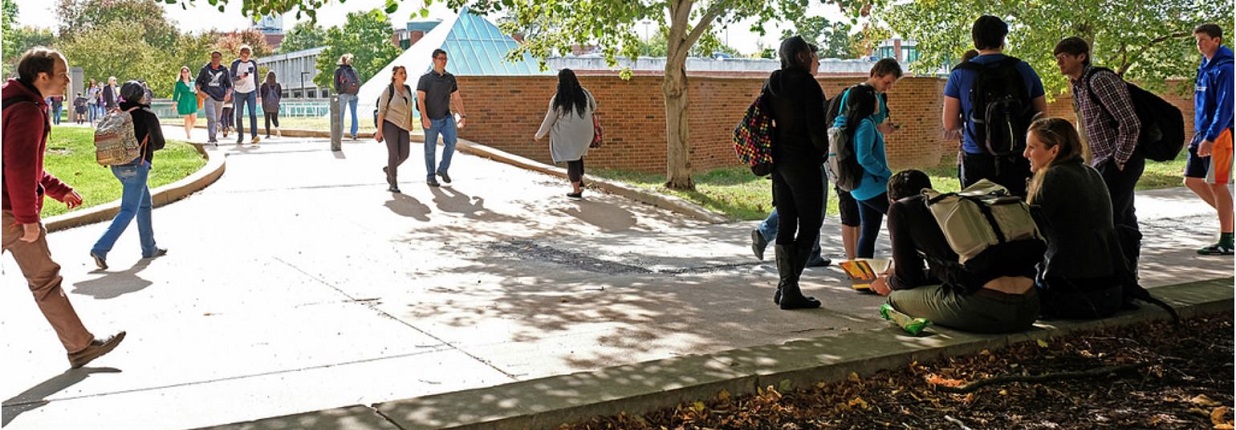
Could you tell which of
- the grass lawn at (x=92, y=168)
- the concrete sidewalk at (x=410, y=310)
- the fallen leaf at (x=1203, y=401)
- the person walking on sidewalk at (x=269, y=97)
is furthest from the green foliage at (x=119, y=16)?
the fallen leaf at (x=1203, y=401)

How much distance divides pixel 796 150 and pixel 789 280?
2.53ft

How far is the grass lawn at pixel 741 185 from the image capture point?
15164mm

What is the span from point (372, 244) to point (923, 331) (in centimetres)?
Answer: 633

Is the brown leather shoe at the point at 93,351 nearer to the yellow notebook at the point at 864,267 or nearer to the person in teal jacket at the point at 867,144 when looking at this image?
the yellow notebook at the point at 864,267

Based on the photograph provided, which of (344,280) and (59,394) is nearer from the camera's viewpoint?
(59,394)

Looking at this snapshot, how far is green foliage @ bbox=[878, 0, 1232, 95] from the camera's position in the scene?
77.2 ft

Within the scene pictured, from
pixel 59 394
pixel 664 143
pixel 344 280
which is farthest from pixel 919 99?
pixel 59 394

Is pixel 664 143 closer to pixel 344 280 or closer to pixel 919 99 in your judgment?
A: pixel 919 99

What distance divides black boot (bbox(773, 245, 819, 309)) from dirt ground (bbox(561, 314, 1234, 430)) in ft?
5.29

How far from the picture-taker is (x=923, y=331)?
20.1 ft

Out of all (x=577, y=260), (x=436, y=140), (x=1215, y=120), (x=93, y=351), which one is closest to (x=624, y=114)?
(x=436, y=140)

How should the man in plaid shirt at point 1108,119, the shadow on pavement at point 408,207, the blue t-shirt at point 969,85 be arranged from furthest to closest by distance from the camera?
the shadow on pavement at point 408,207 < the man in plaid shirt at point 1108,119 < the blue t-shirt at point 969,85

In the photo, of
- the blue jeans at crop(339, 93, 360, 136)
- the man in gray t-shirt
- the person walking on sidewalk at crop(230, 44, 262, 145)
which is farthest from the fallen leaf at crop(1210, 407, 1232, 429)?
the person walking on sidewalk at crop(230, 44, 262, 145)

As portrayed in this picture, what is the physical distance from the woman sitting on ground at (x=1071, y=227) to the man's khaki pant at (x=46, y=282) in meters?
4.66
